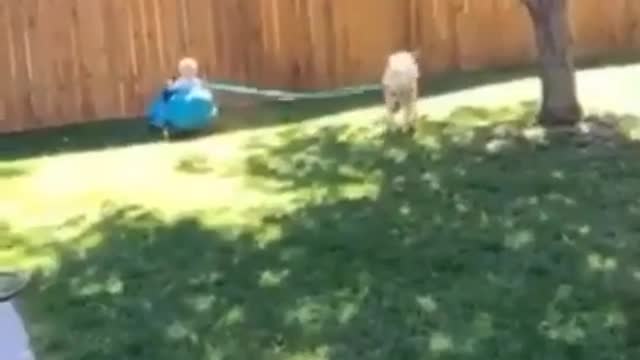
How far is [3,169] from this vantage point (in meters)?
9.64

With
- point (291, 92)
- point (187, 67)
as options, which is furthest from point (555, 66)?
point (291, 92)

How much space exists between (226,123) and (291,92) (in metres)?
1.04

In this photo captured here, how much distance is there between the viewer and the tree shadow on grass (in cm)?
574

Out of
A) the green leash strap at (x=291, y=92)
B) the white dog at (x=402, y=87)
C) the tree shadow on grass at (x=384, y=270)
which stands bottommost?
the tree shadow on grass at (x=384, y=270)

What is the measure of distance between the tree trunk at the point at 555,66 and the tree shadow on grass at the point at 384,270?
0.58 m

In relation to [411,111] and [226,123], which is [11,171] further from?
[411,111]

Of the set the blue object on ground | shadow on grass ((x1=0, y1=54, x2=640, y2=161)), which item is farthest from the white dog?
the blue object on ground

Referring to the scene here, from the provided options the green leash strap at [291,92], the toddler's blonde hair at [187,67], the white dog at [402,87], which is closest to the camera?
the white dog at [402,87]

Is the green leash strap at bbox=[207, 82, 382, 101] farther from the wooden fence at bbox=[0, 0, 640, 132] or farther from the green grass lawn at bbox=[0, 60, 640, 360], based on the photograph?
the green grass lawn at bbox=[0, 60, 640, 360]

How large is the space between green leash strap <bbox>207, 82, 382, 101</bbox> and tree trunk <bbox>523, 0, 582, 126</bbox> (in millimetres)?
2334

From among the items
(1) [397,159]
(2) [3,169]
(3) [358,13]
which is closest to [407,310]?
(1) [397,159]

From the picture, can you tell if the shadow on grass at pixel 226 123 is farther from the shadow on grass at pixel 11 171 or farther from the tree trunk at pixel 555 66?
the tree trunk at pixel 555 66

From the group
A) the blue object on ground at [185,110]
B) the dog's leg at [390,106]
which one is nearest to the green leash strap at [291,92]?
the blue object on ground at [185,110]

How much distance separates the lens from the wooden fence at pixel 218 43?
11.2 metres
